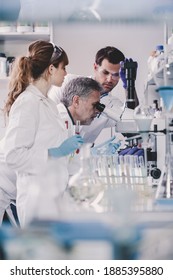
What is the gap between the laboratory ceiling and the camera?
87.5 inches

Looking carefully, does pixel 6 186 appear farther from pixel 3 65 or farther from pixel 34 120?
pixel 3 65

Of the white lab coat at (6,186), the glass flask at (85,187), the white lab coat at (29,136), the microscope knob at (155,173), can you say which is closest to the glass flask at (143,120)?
the microscope knob at (155,173)

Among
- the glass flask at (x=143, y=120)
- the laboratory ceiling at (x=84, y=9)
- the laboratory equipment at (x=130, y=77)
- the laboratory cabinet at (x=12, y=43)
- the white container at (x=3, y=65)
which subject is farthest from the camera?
the white container at (x=3, y=65)

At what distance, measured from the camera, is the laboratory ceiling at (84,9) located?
2.22 m

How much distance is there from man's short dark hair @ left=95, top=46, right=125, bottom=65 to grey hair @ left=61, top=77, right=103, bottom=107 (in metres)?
0.11

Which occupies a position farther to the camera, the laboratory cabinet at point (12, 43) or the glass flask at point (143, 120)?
the laboratory cabinet at point (12, 43)

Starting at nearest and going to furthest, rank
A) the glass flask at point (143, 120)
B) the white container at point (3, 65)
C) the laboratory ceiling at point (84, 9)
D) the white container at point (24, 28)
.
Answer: the laboratory ceiling at point (84, 9) → the glass flask at point (143, 120) → the white container at point (24, 28) → the white container at point (3, 65)

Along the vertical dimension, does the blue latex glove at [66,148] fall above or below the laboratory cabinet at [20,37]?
below

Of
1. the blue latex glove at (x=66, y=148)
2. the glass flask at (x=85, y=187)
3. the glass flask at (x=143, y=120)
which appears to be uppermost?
the glass flask at (x=143, y=120)

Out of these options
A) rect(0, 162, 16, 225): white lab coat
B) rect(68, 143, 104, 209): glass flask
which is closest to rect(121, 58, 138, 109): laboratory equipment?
rect(0, 162, 16, 225): white lab coat

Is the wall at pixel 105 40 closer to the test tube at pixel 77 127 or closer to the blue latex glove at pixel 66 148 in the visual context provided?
the test tube at pixel 77 127

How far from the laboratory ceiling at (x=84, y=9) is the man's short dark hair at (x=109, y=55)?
455 mm

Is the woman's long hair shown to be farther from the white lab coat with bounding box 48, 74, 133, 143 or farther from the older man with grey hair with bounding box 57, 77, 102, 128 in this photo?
the older man with grey hair with bounding box 57, 77, 102, 128

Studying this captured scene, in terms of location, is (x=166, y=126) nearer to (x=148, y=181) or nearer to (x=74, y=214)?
(x=148, y=181)
